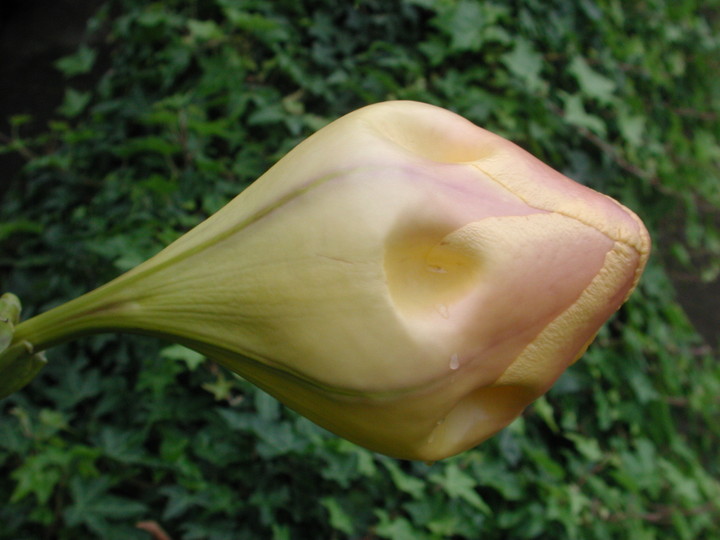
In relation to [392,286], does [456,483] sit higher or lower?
lower

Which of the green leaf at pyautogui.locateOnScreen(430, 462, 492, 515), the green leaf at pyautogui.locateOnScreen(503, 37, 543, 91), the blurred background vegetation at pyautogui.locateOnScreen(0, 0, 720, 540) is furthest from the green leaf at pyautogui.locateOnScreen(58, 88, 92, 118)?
the green leaf at pyautogui.locateOnScreen(430, 462, 492, 515)

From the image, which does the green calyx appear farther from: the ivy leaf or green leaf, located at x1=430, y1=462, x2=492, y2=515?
the ivy leaf

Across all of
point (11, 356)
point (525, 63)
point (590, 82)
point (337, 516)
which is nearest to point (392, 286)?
point (11, 356)

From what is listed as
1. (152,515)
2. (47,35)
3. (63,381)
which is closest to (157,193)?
(63,381)

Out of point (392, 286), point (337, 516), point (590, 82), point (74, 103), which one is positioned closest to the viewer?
point (392, 286)

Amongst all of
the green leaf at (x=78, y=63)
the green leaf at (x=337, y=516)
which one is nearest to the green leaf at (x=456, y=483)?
the green leaf at (x=337, y=516)

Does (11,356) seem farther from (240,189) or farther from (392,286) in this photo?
(240,189)

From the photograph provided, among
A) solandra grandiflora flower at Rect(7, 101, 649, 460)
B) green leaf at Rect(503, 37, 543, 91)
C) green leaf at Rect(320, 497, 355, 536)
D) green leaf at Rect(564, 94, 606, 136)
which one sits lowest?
green leaf at Rect(320, 497, 355, 536)
